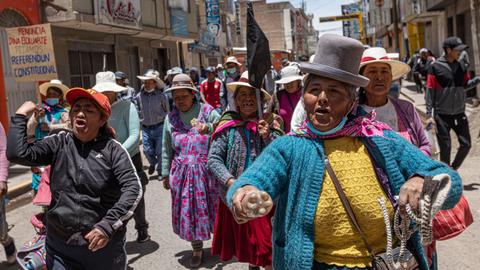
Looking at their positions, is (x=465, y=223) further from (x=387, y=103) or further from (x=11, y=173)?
(x=11, y=173)

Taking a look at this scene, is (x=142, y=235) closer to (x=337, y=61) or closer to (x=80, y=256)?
(x=80, y=256)

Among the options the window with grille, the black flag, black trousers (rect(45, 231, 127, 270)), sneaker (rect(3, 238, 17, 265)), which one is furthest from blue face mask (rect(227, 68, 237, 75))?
black trousers (rect(45, 231, 127, 270))

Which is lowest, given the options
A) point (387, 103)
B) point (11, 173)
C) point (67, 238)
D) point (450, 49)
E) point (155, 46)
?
point (11, 173)

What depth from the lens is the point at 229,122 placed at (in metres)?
4.18

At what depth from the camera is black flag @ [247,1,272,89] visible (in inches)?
146

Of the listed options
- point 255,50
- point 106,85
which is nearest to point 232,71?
point 106,85

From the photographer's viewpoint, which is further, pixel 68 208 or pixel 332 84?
pixel 68 208

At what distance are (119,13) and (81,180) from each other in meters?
14.6

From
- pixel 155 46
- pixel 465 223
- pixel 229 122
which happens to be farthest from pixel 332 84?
pixel 155 46

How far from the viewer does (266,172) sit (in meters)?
2.12

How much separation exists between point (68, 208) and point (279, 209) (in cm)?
139

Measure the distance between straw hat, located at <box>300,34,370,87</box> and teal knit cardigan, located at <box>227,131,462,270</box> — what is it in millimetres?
279

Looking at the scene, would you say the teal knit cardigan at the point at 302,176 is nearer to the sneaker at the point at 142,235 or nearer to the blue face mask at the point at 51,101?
the sneaker at the point at 142,235

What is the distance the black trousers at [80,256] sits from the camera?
10.1ft
